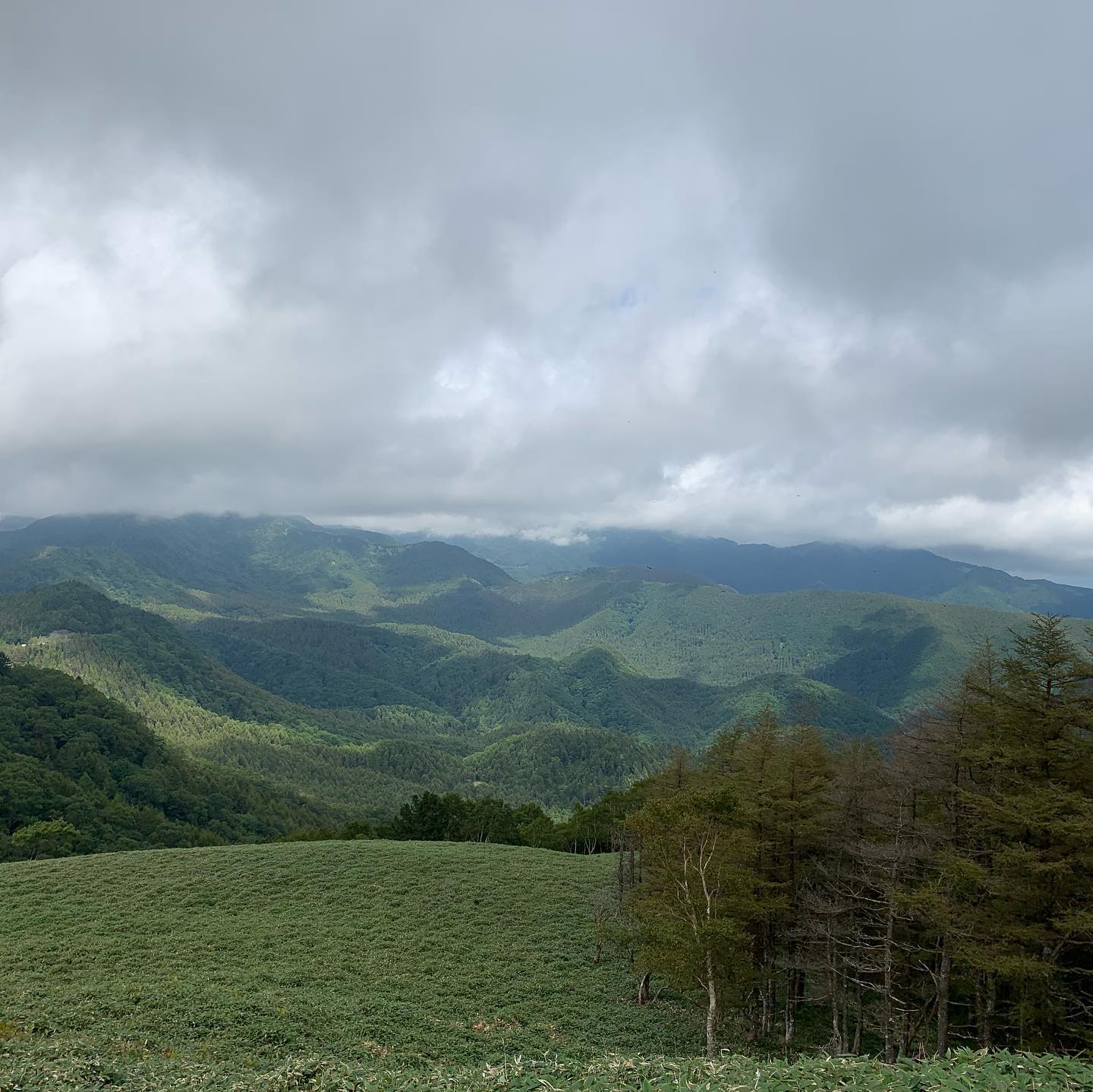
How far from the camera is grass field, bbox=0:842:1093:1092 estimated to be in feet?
37.3

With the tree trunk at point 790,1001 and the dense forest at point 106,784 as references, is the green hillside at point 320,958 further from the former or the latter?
the dense forest at point 106,784

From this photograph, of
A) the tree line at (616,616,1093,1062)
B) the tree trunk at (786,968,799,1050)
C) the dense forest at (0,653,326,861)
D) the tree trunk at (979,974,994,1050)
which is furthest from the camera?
the dense forest at (0,653,326,861)

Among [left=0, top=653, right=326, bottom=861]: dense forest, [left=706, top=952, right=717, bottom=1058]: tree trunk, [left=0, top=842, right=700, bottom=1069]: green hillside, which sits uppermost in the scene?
[left=706, top=952, right=717, bottom=1058]: tree trunk

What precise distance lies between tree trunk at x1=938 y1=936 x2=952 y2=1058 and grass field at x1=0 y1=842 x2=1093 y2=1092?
872 cm

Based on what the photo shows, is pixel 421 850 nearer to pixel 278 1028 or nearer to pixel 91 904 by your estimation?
pixel 91 904

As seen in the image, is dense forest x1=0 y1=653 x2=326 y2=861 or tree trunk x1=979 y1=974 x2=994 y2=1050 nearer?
tree trunk x1=979 y1=974 x2=994 y2=1050

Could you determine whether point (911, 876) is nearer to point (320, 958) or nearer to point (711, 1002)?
point (711, 1002)

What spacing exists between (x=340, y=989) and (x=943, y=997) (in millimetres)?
22424

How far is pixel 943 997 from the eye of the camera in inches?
817

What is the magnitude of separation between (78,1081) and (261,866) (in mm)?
33426

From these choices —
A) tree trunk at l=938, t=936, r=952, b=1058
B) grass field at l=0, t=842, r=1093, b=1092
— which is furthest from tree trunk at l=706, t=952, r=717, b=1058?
tree trunk at l=938, t=936, r=952, b=1058

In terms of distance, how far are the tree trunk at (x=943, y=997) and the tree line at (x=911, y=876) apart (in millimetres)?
96

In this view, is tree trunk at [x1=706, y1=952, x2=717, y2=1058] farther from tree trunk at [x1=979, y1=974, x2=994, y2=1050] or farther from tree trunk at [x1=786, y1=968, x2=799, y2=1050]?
tree trunk at [x1=979, y1=974, x2=994, y2=1050]

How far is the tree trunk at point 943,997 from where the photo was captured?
20.1m
